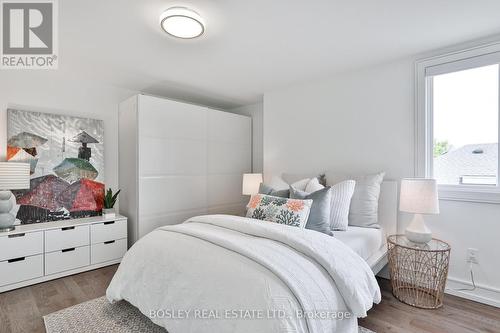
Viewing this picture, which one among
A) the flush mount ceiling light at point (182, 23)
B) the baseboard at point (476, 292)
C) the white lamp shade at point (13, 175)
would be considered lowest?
the baseboard at point (476, 292)

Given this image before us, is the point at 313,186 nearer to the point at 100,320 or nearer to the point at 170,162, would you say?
the point at 170,162

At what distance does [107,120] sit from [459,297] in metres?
4.47

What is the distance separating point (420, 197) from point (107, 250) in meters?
3.42

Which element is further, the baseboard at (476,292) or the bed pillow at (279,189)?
the bed pillow at (279,189)

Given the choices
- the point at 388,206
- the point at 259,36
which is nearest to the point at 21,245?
the point at 259,36

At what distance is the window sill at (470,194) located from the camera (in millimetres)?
2217

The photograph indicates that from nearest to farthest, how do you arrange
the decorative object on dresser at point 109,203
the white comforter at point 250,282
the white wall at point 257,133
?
the white comforter at point 250,282 < the decorative object on dresser at point 109,203 < the white wall at point 257,133

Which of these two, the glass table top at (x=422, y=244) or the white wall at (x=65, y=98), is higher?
the white wall at (x=65, y=98)

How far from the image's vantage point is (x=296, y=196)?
240 cm

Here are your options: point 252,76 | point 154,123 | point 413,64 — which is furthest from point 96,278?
point 413,64

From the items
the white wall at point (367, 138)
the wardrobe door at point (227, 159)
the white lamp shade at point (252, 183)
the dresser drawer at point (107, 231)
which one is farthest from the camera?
the wardrobe door at point (227, 159)

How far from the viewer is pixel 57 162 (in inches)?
123

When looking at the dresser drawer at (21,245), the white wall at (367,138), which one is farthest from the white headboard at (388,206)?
the dresser drawer at (21,245)

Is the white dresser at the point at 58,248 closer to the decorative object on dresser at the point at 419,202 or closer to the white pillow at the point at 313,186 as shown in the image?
the white pillow at the point at 313,186
